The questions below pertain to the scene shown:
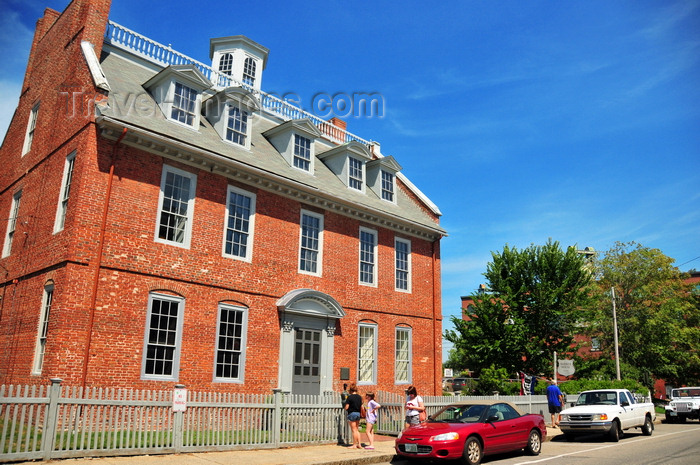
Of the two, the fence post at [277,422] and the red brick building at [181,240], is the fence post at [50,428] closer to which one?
the red brick building at [181,240]

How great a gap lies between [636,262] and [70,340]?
3852cm

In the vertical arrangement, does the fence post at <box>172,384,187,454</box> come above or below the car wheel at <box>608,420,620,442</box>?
above

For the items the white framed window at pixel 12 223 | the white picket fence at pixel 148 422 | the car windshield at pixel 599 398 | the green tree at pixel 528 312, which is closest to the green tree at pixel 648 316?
the green tree at pixel 528 312

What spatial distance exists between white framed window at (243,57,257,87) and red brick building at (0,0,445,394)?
4.61m

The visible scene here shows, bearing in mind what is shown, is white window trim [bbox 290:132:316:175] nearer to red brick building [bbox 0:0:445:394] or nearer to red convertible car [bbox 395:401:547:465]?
red brick building [bbox 0:0:445:394]

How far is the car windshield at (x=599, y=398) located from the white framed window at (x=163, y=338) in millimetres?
13140

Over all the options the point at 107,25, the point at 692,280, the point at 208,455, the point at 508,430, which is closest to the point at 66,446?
the point at 208,455

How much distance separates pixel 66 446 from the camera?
9633mm

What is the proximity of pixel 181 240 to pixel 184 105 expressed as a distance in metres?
4.45

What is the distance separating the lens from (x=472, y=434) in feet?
36.4

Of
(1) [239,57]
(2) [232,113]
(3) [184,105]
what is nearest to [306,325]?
(2) [232,113]

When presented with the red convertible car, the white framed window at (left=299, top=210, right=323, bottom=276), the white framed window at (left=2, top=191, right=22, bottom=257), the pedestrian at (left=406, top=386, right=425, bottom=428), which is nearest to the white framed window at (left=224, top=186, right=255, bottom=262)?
the white framed window at (left=299, top=210, right=323, bottom=276)

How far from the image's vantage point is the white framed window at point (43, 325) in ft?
44.1

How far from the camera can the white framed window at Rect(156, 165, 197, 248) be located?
1488 cm
